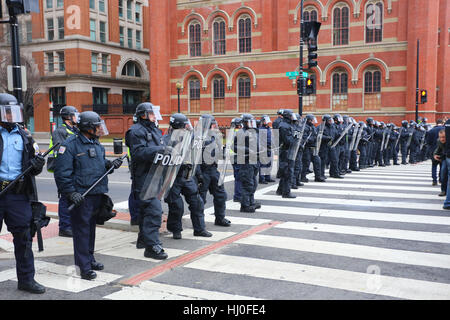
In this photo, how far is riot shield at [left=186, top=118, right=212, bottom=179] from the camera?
283 inches

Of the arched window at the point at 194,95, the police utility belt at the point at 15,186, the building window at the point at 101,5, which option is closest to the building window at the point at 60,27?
the building window at the point at 101,5

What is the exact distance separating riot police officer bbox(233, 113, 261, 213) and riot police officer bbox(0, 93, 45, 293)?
4987 mm

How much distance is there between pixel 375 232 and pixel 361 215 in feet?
4.38

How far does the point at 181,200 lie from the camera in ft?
23.7

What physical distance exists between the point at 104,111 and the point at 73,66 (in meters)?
5.53

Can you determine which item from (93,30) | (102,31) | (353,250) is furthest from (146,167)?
(102,31)

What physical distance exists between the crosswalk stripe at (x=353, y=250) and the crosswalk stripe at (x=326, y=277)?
752 millimetres

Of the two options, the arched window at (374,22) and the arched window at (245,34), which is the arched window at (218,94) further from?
the arched window at (374,22)

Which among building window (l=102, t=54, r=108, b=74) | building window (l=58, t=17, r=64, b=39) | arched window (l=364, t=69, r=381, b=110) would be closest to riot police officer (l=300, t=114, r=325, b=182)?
arched window (l=364, t=69, r=381, b=110)

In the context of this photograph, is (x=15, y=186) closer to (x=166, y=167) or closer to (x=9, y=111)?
(x=9, y=111)

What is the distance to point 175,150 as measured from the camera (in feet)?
21.0

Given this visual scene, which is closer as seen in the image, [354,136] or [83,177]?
[83,177]
